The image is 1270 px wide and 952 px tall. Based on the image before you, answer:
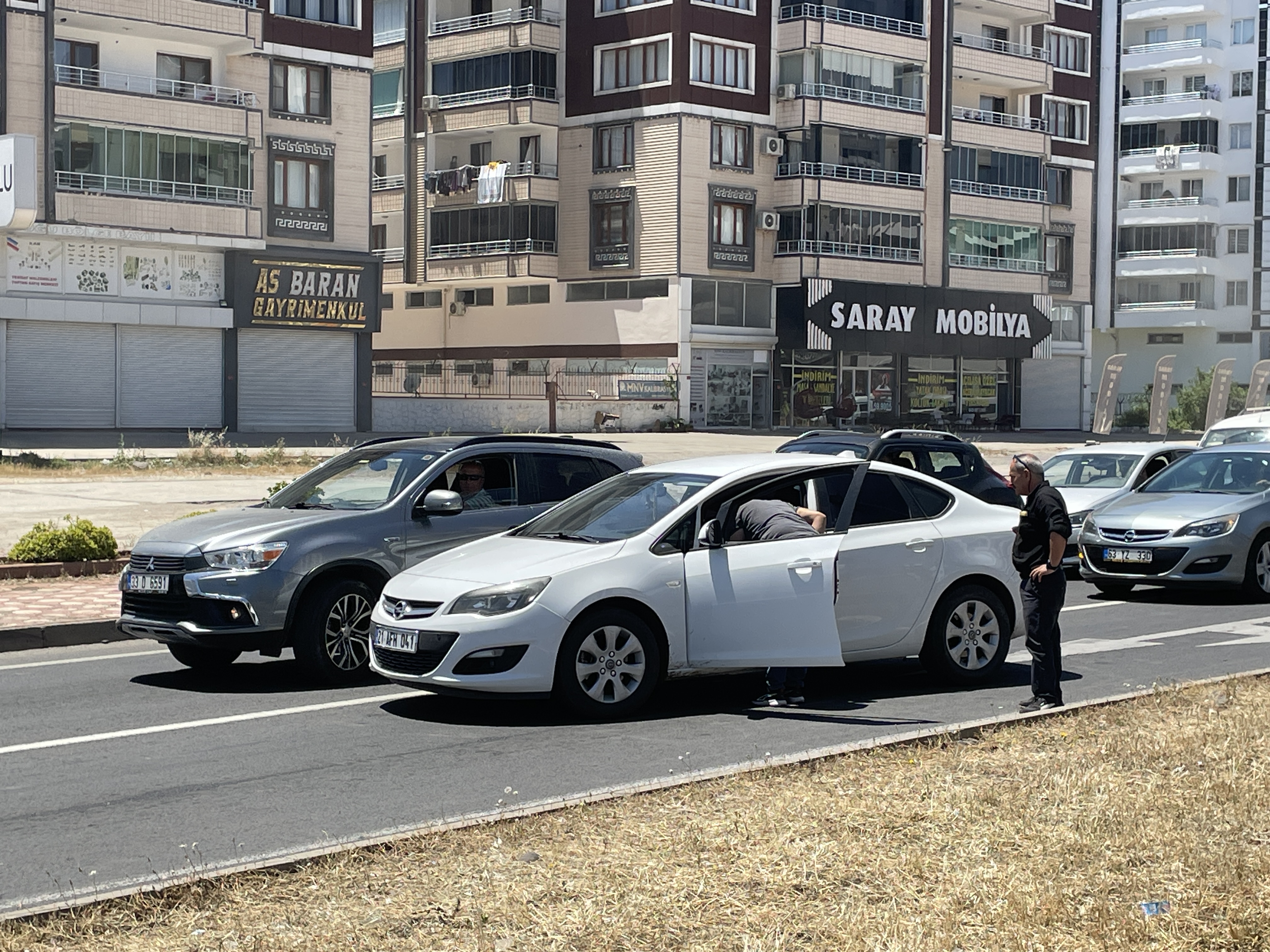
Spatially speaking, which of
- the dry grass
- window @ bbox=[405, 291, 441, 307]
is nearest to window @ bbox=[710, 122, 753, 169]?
window @ bbox=[405, 291, 441, 307]

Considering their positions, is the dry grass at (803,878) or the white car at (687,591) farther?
the white car at (687,591)

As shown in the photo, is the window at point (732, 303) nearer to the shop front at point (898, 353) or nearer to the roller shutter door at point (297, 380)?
the shop front at point (898, 353)

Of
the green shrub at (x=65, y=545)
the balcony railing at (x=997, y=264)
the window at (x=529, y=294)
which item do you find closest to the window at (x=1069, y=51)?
the balcony railing at (x=997, y=264)

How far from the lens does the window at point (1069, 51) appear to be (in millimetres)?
74125

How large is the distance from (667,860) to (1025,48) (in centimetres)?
7077

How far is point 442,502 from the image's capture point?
1124 cm

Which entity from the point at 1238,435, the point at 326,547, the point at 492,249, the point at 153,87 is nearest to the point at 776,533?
the point at 326,547

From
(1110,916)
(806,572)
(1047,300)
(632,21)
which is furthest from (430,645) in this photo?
(1047,300)

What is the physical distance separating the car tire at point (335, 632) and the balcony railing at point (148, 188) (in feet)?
125

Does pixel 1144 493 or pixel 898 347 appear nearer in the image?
pixel 1144 493

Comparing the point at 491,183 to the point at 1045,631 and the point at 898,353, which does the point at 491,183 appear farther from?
the point at 1045,631

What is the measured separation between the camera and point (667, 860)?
609cm

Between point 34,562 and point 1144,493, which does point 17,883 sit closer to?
point 34,562

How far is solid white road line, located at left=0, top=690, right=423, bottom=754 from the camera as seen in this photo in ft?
29.5
